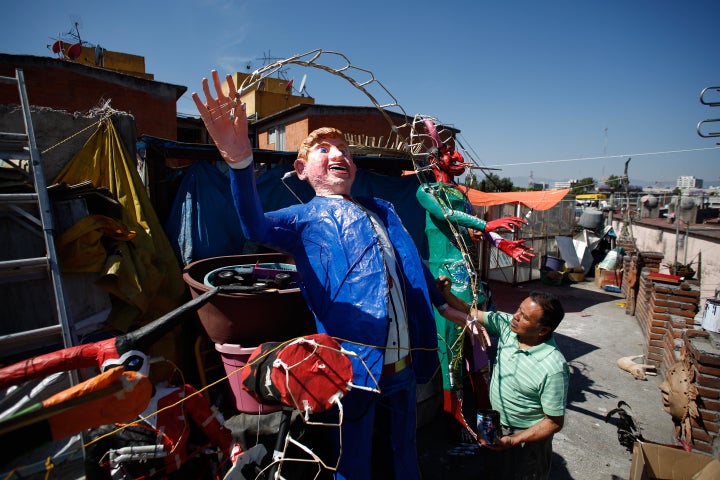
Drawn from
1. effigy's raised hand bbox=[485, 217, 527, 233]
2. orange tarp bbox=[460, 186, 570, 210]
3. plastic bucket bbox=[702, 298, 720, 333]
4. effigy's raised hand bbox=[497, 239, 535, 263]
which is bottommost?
plastic bucket bbox=[702, 298, 720, 333]

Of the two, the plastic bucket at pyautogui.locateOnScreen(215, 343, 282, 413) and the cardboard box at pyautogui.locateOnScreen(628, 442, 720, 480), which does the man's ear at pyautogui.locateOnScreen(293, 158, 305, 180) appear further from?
the cardboard box at pyautogui.locateOnScreen(628, 442, 720, 480)

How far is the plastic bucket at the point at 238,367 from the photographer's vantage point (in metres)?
2.51

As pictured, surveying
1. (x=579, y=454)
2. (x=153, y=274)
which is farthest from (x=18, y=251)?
(x=579, y=454)

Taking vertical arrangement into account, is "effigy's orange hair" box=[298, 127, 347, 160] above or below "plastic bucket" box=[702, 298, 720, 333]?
above

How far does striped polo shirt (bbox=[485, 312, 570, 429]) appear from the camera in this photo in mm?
2010

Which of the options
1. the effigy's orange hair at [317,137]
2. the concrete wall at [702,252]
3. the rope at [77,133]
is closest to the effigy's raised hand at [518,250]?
the effigy's orange hair at [317,137]

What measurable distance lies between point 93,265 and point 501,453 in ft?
10.2

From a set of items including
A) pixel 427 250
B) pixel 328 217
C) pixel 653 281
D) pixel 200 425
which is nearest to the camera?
pixel 328 217

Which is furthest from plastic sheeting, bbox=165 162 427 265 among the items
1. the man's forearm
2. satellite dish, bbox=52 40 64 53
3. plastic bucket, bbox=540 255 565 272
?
satellite dish, bbox=52 40 64 53

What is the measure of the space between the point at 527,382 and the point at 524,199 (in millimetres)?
6835

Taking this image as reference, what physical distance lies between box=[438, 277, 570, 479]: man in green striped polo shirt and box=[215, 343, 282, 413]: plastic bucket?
148cm

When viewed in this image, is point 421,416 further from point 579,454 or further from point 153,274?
point 153,274

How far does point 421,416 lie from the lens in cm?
367

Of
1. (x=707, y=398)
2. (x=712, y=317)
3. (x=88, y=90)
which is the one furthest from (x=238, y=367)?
(x=88, y=90)
